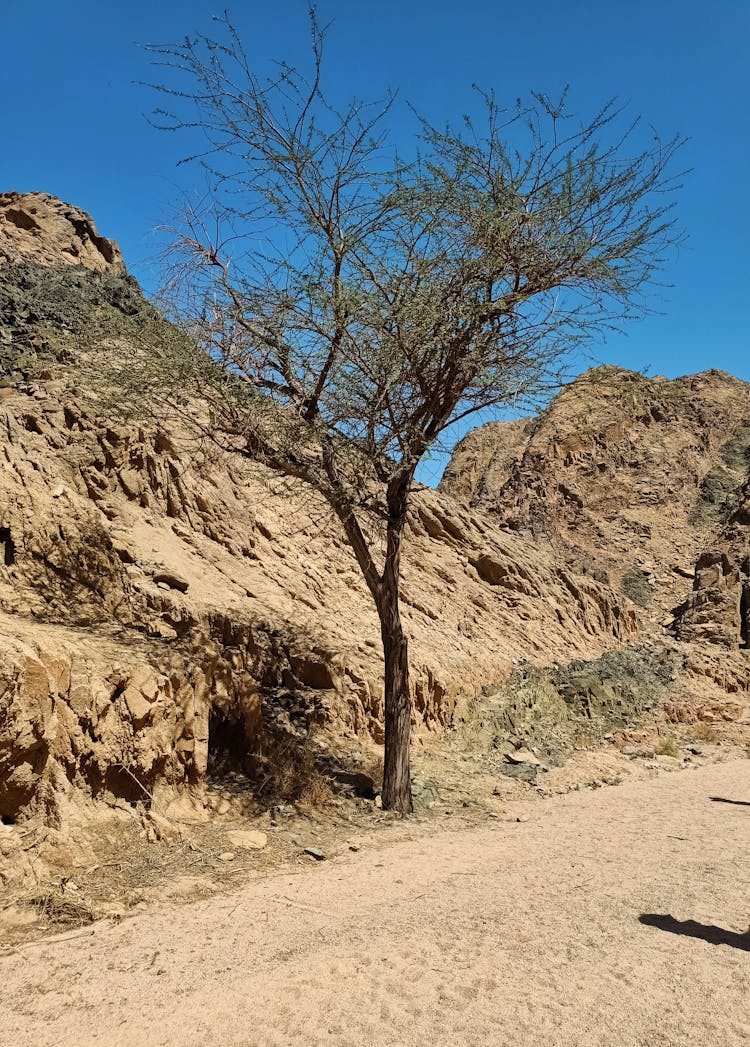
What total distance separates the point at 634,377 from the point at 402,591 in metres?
6.98

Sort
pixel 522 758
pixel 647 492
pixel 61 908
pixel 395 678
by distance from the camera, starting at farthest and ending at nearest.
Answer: pixel 647 492 < pixel 522 758 < pixel 395 678 < pixel 61 908

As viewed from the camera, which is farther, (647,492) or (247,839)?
(647,492)

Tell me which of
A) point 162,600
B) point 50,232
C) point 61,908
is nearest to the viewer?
point 61,908

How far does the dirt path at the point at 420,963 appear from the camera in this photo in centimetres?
330

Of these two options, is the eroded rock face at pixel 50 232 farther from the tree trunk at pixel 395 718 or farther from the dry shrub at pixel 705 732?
the dry shrub at pixel 705 732

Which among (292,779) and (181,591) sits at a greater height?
(181,591)

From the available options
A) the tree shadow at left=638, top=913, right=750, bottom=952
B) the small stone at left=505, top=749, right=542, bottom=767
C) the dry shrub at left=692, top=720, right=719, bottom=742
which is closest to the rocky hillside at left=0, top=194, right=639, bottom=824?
the small stone at left=505, top=749, right=542, bottom=767

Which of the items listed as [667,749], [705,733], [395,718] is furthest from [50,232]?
[705,733]

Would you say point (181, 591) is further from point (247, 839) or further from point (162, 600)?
point (247, 839)

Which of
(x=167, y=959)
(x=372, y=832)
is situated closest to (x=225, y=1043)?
(x=167, y=959)

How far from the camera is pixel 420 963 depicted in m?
3.98

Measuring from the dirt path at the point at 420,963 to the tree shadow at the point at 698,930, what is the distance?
17 mm

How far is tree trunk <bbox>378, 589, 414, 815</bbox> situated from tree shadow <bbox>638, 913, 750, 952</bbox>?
133 inches

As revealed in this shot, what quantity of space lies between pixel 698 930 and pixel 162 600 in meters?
6.18
